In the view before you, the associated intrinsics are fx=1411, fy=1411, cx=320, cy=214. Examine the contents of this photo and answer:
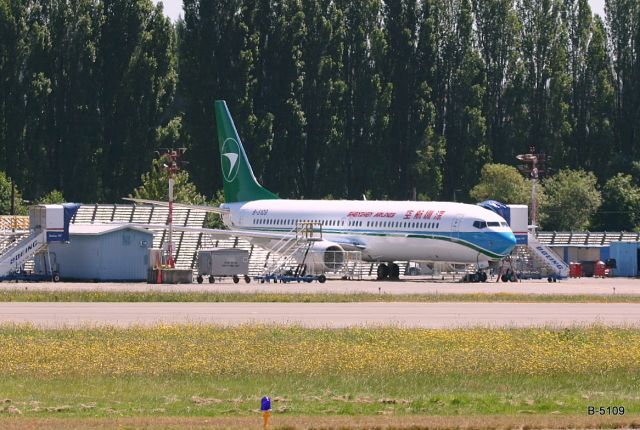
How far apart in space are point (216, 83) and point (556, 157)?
29.3 metres

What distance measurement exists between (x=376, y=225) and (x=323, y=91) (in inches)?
1455

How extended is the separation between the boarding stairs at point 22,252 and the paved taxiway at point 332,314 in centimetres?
2272

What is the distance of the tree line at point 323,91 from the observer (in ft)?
347

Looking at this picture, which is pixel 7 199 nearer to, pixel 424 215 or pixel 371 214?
pixel 371 214

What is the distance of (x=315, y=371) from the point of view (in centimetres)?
2950

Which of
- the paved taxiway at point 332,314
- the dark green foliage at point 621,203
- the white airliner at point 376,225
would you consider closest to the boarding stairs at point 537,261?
the white airliner at point 376,225

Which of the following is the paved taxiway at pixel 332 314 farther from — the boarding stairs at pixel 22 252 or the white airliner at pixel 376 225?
the boarding stairs at pixel 22 252

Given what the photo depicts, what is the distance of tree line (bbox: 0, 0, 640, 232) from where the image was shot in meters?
106

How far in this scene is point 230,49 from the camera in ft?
360

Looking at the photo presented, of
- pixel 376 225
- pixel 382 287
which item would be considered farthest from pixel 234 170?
pixel 382 287

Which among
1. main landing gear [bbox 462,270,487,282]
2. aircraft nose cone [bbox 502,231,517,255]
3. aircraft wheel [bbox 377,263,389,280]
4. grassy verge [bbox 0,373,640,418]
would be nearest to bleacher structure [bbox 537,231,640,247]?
aircraft wheel [bbox 377,263,389,280]

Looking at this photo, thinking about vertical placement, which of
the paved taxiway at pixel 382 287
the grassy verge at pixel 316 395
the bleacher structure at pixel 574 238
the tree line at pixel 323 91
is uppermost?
the tree line at pixel 323 91

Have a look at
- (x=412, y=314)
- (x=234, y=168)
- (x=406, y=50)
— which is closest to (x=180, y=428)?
(x=412, y=314)

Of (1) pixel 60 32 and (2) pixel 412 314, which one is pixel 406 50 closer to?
(1) pixel 60 32
